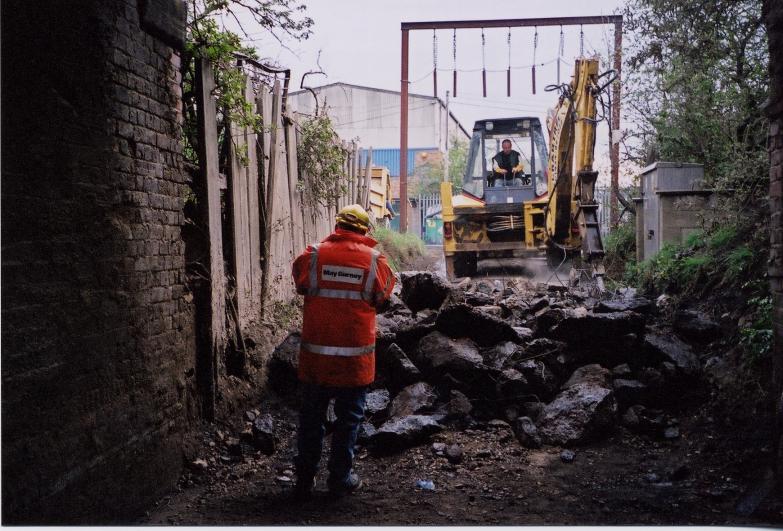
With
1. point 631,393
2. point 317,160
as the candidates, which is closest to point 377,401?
point 631,393

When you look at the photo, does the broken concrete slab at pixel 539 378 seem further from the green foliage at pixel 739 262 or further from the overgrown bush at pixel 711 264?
the green foliage at pixel 739 262

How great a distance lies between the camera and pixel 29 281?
9.18 ft

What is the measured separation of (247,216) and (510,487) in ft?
9.61

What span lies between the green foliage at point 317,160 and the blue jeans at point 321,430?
10.9 feet

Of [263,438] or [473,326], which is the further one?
[473,326]

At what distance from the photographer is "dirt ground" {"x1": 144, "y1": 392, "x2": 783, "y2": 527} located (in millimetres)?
3613

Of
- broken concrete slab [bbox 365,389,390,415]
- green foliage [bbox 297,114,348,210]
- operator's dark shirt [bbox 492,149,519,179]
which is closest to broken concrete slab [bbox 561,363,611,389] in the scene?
broken concrete slab [bbox 365,389,390,415]

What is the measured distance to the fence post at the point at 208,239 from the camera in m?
4.42

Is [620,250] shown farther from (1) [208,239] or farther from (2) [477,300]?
(1) [208,239]

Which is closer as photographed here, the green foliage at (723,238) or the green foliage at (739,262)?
the green foliage at (739,262)

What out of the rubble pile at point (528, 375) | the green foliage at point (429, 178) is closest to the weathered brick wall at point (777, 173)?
the rubble pile at point (528, 375)

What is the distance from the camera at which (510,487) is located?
160 inches

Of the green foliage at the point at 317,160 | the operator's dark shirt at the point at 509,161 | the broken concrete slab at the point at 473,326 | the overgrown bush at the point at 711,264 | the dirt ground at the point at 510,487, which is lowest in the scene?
the dirt ground at the point at 510,487

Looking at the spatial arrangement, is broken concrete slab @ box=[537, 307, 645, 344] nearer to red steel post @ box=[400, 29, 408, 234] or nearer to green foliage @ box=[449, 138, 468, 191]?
red steel post @ box=[400, 29, 408, 234]
